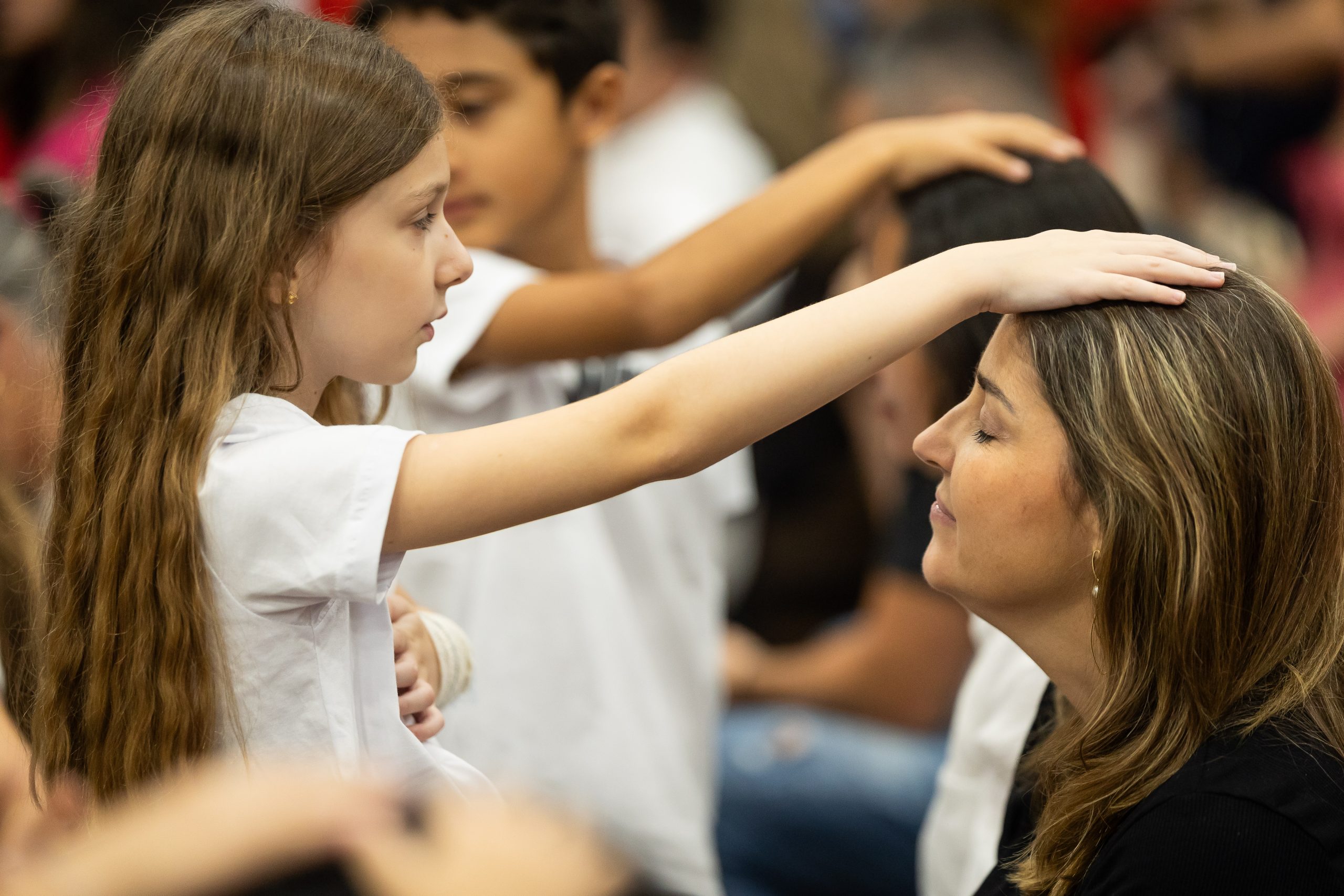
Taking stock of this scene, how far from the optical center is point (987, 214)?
6.19 ft

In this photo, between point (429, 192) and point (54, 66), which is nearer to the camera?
point (429, 192)

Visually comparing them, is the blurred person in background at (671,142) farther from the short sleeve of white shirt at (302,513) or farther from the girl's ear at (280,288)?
the short sleeve of white shirt at (302,513)

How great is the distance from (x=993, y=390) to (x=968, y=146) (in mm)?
592

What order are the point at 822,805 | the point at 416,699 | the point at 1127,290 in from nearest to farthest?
the point at 1127,290
the point at 416,699
the point at 822,805

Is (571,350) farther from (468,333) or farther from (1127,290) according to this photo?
(1127,290)

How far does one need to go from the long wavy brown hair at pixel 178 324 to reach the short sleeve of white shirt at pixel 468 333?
0.61 m

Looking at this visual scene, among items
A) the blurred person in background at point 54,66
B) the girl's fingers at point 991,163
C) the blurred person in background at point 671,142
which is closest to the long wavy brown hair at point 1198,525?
the girl's fingers at point 991,163

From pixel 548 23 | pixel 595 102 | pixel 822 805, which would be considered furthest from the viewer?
pixel 822 805

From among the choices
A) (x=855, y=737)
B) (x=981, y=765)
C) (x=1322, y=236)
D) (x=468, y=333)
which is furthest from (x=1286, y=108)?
(x=468, y=333)

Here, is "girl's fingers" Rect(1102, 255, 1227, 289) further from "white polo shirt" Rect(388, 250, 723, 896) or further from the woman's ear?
the woman's ear

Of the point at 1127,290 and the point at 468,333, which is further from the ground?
the point at 1127,290

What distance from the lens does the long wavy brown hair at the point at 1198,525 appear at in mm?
1330

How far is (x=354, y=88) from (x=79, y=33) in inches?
100

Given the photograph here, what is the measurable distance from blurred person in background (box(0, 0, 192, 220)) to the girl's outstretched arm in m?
2.24
